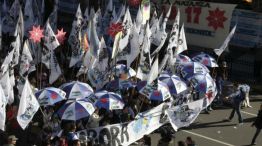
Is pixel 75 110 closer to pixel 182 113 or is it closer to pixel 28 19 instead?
pixel 182 113

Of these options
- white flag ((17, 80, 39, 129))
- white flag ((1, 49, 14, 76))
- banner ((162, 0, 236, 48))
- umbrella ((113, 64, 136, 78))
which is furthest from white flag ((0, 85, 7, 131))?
banner ((162, 0, 236, 48))

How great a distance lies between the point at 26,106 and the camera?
13242 mm

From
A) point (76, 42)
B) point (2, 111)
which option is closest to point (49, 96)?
point (2, 111)

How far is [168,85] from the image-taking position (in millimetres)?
16500

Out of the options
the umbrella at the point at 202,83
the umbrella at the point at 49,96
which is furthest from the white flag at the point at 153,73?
the umbrella at the point at 49,96

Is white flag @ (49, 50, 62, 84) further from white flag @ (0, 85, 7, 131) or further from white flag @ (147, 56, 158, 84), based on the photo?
white flag @ (0, 85, 7, 131)

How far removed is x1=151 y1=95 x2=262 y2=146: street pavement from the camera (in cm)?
1652

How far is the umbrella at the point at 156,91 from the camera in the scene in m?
15.7

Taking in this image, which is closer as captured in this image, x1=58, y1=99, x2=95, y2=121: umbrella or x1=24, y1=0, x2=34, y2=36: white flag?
x1=58, y1=99, x2=95, y2=121: umbrella

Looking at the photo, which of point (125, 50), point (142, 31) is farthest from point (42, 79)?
point (142, 31)

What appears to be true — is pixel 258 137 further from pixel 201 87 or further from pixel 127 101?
pixel 127 101

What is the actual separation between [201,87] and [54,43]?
4.95m

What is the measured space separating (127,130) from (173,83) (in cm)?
255

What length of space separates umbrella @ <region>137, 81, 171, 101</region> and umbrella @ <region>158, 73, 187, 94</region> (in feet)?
1.71
